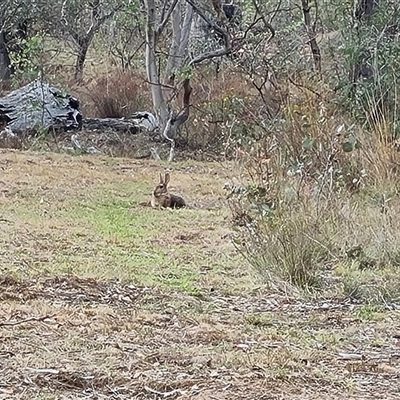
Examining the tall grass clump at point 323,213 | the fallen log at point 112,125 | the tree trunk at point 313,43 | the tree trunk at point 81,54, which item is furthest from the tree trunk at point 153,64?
the tall grass clump at point 323,213

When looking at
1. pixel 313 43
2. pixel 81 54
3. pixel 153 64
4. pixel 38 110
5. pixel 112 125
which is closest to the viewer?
pixel 313 43

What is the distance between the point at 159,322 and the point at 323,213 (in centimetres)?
193

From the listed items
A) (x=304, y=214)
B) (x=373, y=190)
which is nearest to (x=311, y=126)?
(x=373, y=190)

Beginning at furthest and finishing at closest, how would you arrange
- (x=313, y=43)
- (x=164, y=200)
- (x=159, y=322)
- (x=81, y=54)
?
(x=81, y=54) < (x=313, y=43) < (x=164, y=200) < (x=159, y=322)

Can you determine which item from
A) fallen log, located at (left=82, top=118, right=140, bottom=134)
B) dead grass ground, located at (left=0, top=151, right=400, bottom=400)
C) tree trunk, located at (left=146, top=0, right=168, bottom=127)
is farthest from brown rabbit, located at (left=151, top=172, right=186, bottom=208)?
fallen log, located at (left=82, top=118, right=140, bottom=134)

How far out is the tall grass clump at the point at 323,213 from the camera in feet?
17.4

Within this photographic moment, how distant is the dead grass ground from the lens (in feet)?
10.7

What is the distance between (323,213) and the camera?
19.2 feet

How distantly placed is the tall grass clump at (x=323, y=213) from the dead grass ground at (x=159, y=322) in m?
0.25

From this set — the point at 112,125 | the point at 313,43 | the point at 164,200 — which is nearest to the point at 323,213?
the point at 164,200

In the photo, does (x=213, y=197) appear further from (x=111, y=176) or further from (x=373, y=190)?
(x=373, y=190)

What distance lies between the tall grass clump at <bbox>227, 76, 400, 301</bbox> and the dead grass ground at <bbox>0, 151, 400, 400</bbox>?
25 centimetres

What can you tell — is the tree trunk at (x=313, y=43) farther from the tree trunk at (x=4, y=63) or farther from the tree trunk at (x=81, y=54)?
the tree trunk at (x=4, y=63)

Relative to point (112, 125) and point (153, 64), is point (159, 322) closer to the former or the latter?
point (153, 64)
